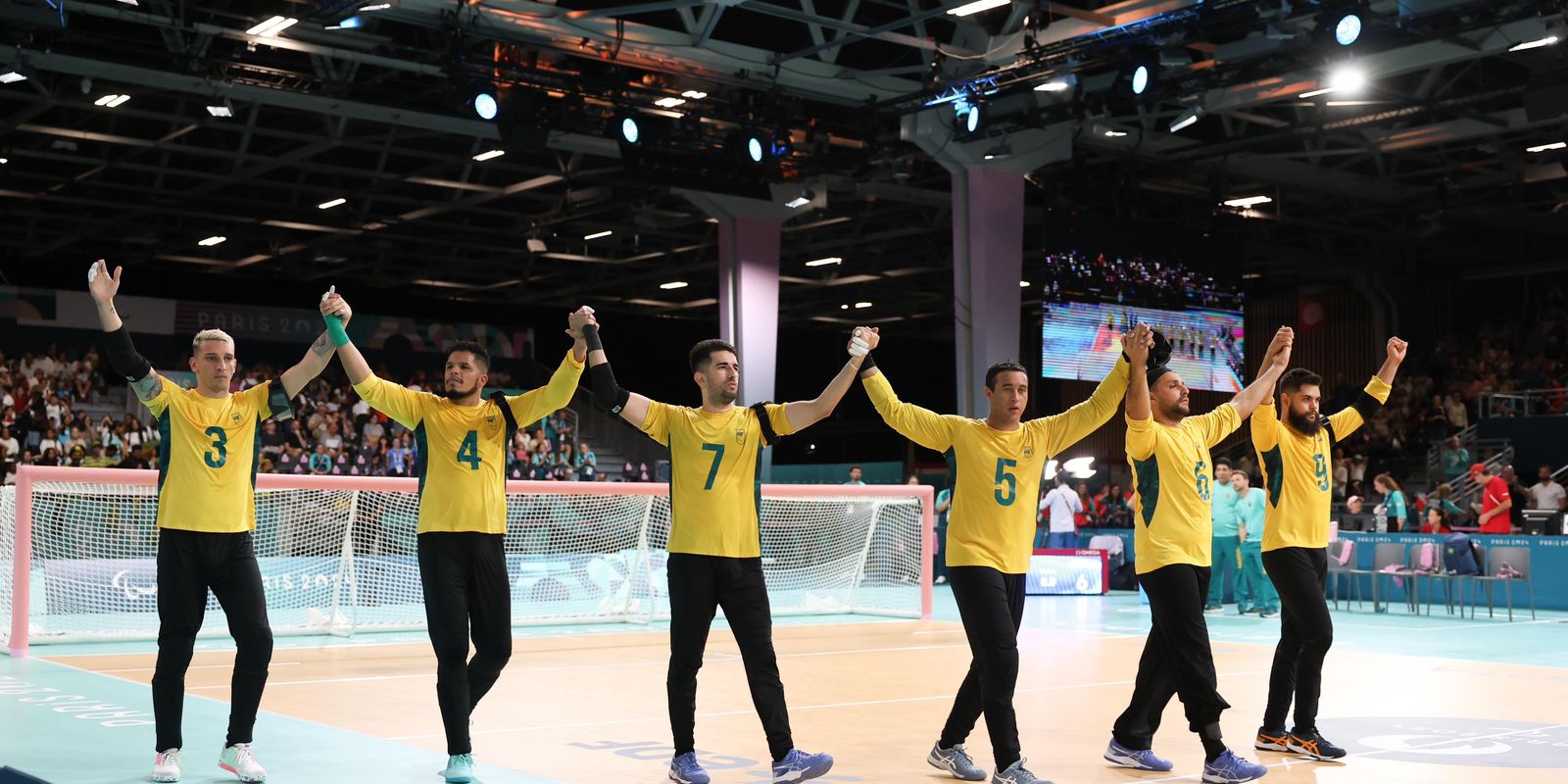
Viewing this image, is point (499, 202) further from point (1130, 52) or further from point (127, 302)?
point (1130, 52)

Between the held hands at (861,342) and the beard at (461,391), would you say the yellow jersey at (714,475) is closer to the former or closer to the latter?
the held hands at (861,342)

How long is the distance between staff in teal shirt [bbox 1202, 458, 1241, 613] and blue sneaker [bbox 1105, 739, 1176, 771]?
9736 millimetres

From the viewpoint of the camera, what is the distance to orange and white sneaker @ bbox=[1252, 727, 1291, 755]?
290 inches

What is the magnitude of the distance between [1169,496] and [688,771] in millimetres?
2532

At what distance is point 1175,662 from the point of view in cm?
663

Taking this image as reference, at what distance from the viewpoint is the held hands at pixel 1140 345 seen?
20.5 feet

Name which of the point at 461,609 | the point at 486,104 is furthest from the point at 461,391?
the point at 486,104

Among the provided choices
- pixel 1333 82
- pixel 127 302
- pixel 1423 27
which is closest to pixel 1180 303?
pixel 1333 82

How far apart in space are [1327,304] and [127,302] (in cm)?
2996

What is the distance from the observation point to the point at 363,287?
40.8 m

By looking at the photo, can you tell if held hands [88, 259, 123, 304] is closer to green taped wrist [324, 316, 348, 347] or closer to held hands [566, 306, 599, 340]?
green taped wrist [324, 316, 348, 347]

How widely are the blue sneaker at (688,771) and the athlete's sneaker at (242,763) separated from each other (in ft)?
5.84

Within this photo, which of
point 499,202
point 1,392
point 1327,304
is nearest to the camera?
point 1,392

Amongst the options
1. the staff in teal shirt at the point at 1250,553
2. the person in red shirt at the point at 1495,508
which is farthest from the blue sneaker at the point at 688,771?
the person in red shirt at the point at 1495,508
